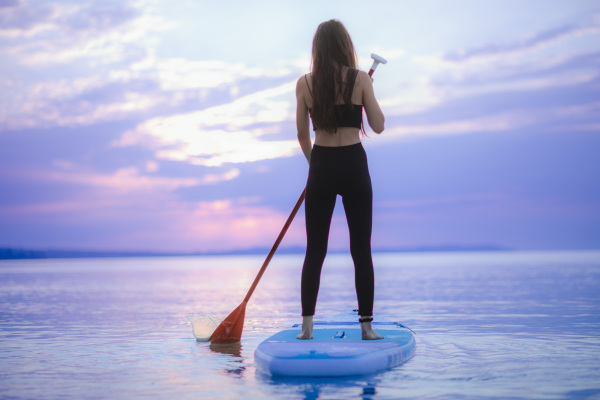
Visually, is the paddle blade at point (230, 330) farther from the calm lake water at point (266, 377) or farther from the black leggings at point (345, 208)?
the black leggings at point (345, 208)

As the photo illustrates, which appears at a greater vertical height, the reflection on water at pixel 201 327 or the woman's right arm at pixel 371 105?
the woman's right arm at pixel 371 105

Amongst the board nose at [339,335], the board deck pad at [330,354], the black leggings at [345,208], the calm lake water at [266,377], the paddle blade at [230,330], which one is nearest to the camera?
the calm lake water at [266,377]

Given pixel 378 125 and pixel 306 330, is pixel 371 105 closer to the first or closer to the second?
pixel 378 125

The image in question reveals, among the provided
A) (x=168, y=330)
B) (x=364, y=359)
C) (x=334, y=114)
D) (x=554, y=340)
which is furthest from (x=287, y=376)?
(x=168, y=330)

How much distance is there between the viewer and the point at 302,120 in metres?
4.27

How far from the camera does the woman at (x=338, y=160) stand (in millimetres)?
4031

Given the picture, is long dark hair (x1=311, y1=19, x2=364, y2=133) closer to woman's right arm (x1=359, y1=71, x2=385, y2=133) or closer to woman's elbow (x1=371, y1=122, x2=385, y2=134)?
woman's right arm (x1=359, y1=71, x2=385, y2=133)


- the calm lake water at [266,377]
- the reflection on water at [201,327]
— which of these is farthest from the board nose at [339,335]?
the reflection on water at [201,327]

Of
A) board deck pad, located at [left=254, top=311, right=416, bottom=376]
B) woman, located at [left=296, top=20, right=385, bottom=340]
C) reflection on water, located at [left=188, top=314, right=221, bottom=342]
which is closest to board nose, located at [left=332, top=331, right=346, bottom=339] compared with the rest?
board deck pad, located at [left=254, top=311, right=416, bottom=376]

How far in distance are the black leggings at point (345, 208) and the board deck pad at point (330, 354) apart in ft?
0.83

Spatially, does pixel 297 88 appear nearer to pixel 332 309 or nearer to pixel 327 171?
pixel 327 171

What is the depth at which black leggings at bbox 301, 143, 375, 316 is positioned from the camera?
4023mm

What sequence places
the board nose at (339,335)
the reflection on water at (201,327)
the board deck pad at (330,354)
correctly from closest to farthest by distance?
the board deck pad at (330,354)
the board nose at (339,335)
the reflection on water at (201,327)

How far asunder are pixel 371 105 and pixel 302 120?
1.58 ft
